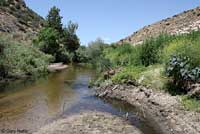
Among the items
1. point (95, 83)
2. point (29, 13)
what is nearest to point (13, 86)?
point (95, 83)

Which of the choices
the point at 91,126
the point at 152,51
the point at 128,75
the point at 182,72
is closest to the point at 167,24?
the point at 152,51

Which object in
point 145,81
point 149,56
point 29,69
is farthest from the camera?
point 29,69

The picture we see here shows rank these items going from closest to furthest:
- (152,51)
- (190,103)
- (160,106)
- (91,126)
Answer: (91,126)
(190,103)
(160,106)
(152,51)

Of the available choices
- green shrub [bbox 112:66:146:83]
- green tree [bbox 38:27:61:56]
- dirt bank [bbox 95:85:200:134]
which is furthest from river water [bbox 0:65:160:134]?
green tree [bbox 38:27:61:56]

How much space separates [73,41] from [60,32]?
3.50 metres

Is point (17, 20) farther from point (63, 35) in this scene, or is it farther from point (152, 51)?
point (152, 51)

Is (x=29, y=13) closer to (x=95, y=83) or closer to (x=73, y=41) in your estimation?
(x=73, y=41)

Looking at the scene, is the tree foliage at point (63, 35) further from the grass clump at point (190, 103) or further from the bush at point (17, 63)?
the grass clump at point (190, 103)

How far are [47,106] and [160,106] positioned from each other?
6.41 metres

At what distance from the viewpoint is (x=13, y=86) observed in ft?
87.6

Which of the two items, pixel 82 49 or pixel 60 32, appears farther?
pixel 60 32

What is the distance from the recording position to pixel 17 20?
Answer: 7131 centimetres

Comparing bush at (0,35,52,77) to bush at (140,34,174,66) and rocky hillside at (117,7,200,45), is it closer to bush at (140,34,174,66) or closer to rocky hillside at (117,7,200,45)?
→ bush at (140,34,174,66)

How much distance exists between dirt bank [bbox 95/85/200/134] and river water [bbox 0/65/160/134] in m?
0.56
